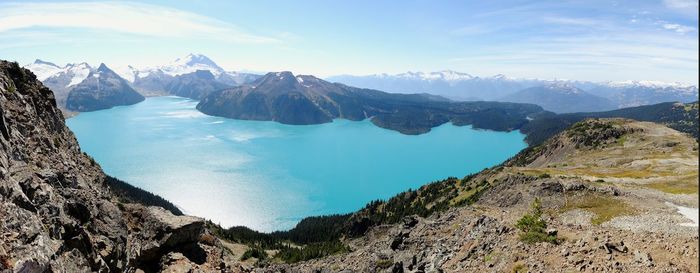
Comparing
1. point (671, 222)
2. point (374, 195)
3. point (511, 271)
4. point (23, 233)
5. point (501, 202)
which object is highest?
point (23, 233)

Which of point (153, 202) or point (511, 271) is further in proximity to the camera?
point (153, 202)

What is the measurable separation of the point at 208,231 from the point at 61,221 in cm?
1013

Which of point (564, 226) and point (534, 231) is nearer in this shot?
point (534, 231)

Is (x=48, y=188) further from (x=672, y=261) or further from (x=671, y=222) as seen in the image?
(x=671, y=222)

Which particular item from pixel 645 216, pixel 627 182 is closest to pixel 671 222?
pixel 645 216

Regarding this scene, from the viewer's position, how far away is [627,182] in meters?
57.1

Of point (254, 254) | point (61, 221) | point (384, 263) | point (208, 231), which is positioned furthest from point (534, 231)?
point (254, 254)

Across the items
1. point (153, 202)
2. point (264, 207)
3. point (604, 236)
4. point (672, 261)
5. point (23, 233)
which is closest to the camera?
point (23, 233)

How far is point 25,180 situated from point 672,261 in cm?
3737

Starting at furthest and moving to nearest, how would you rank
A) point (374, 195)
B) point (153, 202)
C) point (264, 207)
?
point (374, 195) → point (264, 207) → point (153, 202)

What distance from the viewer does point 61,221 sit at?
2412 cm

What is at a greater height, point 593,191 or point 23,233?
point 23,233

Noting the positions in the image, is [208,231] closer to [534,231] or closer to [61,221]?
[61,221]

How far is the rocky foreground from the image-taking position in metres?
22.2
